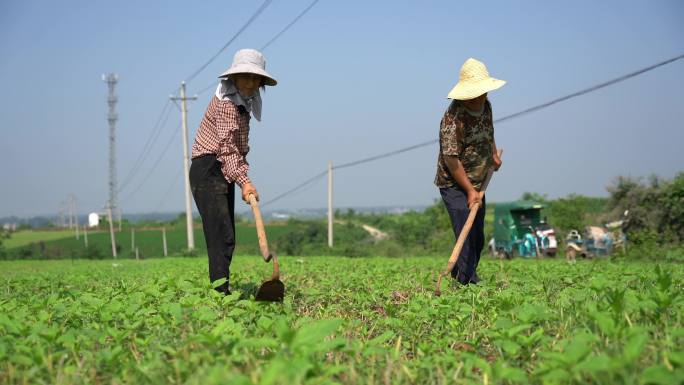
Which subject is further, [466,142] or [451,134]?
[466,142]

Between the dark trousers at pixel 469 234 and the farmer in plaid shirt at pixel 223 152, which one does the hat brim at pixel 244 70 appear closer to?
the farmer in plaid shirt at pixel 223 152

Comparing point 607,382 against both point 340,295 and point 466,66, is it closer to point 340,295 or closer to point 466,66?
point 340,295

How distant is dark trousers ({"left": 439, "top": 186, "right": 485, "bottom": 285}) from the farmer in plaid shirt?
186cm

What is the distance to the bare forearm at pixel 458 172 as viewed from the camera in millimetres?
5547

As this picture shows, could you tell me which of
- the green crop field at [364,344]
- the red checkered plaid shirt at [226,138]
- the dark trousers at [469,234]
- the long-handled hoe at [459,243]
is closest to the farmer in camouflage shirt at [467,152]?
the dark trousers at [469,234]

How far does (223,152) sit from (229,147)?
2.3 inches

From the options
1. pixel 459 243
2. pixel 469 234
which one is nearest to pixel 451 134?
pixel 469 234

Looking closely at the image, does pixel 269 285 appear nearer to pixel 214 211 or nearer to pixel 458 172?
pixel 214 211

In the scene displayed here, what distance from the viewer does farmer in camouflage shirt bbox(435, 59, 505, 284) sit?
5.55 meters

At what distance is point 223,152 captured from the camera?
4.97 meters

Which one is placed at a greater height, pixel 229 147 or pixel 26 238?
pixel 229 147

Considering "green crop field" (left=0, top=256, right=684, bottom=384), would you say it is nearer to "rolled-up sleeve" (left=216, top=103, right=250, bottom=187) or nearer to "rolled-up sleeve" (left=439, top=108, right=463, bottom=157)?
"rolled-up sleeve" (left=216, top=103, right=250, bottom=187)

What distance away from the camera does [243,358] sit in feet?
7.74

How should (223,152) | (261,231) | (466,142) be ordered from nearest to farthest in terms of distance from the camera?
(261,231), (223,152), (466,142)
